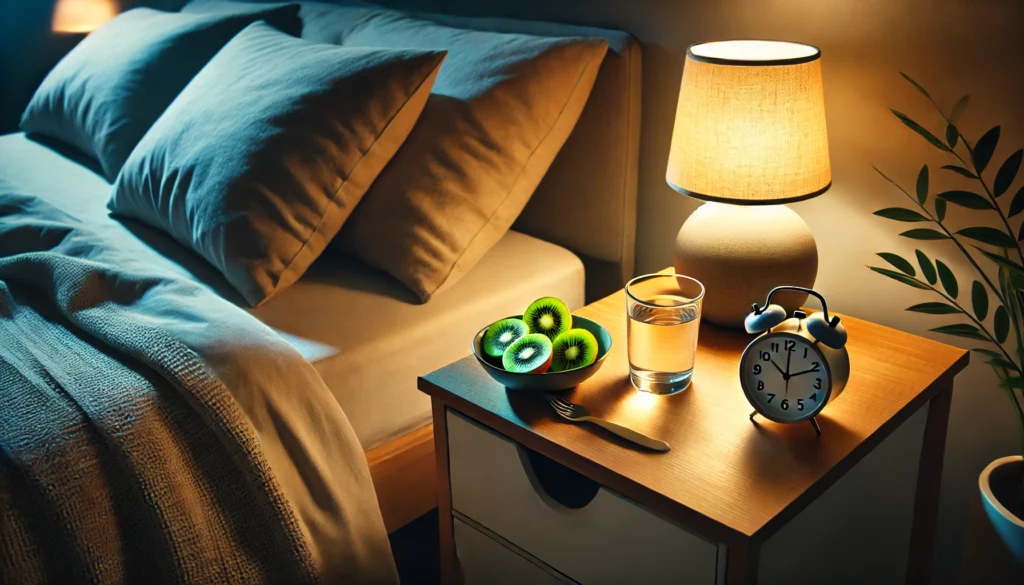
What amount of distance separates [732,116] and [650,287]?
0.77ft

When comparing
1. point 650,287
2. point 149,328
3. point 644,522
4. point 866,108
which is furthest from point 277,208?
point 866,108

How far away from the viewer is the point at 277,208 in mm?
1416

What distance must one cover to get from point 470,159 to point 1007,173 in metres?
0.76

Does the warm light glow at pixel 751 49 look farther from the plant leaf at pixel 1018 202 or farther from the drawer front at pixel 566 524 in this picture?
the drawer front at pixel 566 524

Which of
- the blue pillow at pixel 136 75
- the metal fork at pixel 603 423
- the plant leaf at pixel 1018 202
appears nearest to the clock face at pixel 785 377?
the metal fork at pixel 603 423

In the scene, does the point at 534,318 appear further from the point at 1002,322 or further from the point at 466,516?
the point at 1002,322

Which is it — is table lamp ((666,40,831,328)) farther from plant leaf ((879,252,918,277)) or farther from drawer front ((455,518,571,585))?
drawer front ((455,518,571,585))

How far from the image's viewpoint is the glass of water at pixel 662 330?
3.49ft

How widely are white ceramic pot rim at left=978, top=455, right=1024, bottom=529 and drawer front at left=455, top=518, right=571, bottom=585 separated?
0.53 meters

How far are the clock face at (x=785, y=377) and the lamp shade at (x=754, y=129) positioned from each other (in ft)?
0.76

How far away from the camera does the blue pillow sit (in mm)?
1953

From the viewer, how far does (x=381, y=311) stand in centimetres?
141

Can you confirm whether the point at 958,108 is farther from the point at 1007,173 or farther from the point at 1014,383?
the point at 1014,383

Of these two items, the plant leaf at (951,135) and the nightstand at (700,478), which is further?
the plant leaf at (951,135)
